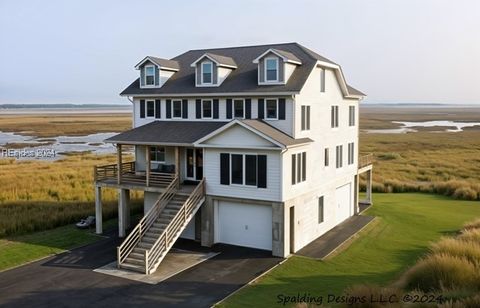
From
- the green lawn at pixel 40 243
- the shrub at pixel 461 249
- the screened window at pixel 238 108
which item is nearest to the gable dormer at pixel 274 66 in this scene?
the screened window at pixel 238 108

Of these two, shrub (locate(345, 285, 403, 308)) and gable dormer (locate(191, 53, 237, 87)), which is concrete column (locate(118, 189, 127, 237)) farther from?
shrub (locate(345, 285, 403, 308))

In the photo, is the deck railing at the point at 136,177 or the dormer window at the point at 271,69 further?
the deck railing at the point at 136,177

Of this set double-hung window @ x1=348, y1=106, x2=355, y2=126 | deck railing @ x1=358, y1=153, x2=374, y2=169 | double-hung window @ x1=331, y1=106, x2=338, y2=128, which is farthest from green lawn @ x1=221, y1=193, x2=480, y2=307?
double-hung window @ x1=331, y1=106, x2=338, y2=128

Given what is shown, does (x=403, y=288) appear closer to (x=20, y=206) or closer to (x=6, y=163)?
(x=20, y=206)

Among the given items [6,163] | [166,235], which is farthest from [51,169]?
[166,235]

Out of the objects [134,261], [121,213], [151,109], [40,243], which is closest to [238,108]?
[151,109]

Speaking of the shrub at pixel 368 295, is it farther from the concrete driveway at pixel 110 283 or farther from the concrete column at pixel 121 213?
the concrete column at pixel 121 213

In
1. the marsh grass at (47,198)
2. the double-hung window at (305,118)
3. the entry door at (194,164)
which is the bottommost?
the marsh grass at (47,198)

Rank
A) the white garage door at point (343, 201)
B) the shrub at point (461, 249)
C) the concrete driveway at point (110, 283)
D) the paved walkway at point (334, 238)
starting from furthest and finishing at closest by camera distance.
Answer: the white garage door at point (343, 201) → the paved walkway at point (334, 238) → the shrub at point (461, 249) → the concrete driveway at point (110, 283)

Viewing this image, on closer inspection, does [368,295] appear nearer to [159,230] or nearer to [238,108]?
[159,230]
